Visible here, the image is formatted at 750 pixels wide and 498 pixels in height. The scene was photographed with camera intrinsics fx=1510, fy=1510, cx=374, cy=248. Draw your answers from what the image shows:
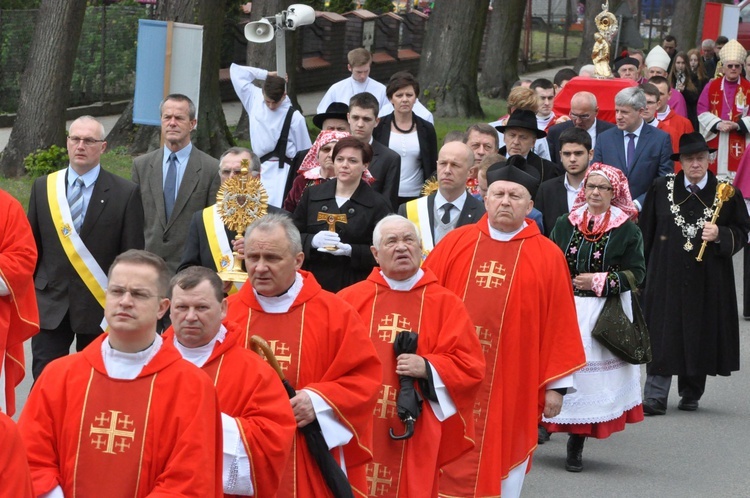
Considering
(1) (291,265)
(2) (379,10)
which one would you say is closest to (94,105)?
(2) (379,10)

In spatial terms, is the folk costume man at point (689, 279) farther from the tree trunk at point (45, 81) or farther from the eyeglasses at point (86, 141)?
the tree trunk at point (45, 81)

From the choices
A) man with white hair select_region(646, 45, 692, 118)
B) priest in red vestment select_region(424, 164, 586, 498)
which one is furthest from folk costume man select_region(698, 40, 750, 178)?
priest in red vestment select_region(424, 164, 586, 498)

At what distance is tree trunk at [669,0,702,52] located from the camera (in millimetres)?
31688

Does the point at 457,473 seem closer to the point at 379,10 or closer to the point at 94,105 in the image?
the point at 94,105

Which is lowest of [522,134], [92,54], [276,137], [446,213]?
[446,213]

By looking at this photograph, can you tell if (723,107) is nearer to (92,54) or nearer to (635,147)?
(635,147)

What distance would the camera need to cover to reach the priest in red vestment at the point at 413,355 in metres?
7.15

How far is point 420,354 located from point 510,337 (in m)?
1.17

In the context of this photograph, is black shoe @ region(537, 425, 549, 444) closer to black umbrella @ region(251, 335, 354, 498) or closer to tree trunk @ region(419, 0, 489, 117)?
black umbrella @ region(251, 335, 354, 498)

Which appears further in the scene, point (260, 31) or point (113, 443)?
point (260, 31)

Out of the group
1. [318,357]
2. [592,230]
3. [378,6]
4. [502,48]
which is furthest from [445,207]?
[378,6]

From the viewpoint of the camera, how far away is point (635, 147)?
1257 centimetres

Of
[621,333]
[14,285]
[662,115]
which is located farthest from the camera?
[662,115]

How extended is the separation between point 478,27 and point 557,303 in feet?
59.2
